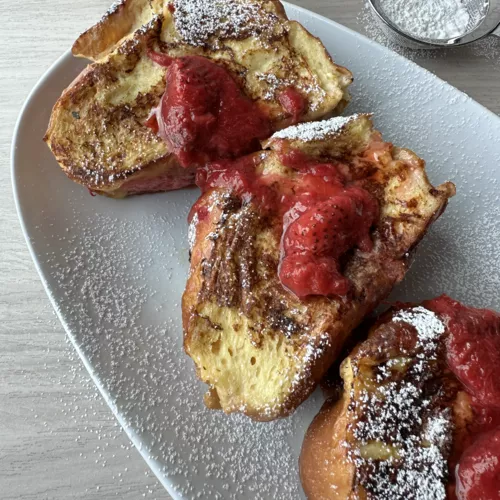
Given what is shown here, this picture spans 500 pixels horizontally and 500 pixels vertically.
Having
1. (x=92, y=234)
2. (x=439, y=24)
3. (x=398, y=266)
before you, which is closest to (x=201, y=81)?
(x=92, y=234)

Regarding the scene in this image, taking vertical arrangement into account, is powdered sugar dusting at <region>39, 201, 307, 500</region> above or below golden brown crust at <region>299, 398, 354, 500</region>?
below

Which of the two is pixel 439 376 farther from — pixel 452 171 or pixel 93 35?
pixel 93 35

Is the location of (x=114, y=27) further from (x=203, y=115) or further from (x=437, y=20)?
(x=437, y=20)

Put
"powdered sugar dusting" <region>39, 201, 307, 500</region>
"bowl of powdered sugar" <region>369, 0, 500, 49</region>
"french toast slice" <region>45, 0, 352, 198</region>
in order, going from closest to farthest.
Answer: "powdered sugar dusting" <region>39, 201, 307, 500</region> → "french toast slice" <region>45, 0, 352, 198</region> → "bowl of powdered sugar" <region>369, 0, 500, 49</region>

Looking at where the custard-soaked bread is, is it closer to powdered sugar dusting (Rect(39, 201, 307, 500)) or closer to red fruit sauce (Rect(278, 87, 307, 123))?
powdered sugar dusting (Rect(39, 201, 307, 500))

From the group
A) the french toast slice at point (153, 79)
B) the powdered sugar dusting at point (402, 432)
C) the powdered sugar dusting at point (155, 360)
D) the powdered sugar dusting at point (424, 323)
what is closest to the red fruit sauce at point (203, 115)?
the french toast slice at point (153, 79)

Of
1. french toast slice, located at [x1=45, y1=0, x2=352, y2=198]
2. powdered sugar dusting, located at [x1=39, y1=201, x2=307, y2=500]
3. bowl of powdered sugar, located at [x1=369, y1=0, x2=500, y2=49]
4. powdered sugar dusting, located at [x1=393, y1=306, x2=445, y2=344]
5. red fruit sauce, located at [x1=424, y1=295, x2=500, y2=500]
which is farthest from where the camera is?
bowl of powdered sugar, located at [x1=369, y1=0, x2=500, y2=49]

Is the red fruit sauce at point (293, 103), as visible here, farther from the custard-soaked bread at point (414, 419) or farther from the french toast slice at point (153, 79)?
the custard-soaked bread at point (414, 419)

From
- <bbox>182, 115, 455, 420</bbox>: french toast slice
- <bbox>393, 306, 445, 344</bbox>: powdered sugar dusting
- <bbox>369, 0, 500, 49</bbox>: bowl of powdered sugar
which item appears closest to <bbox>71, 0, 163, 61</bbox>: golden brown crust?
<bbox>182, 115, 455, 420</bbox>: french toast slice

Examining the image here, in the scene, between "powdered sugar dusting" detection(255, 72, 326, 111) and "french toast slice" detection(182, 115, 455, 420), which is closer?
"french toast slice" detection(182, 115, 455, 420)
